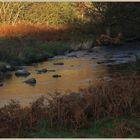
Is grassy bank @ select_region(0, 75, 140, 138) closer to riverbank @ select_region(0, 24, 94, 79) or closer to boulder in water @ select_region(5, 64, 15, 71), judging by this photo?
riverbank @ select_region(0, 24, 94, 79)

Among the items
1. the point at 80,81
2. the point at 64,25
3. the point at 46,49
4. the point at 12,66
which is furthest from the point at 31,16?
the point at 80,81

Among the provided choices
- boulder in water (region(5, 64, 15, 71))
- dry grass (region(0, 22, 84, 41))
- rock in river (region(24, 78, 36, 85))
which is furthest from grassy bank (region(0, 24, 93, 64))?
rock in river (region(24, 78, 36, 85))

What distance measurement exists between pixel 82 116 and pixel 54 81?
643cm

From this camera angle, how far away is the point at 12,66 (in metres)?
17.6

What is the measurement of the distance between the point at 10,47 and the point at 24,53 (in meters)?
0.64

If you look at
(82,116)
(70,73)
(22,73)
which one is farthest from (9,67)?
(82,116)

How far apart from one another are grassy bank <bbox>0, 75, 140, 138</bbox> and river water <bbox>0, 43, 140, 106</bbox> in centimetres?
166

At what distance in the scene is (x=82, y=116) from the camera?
7469 millimetres

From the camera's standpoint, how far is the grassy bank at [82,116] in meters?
7.09

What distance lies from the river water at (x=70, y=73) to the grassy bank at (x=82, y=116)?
166cm

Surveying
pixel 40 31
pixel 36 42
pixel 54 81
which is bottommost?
pixel 54 81

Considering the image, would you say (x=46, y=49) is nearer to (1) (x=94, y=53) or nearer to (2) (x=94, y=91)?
(1) (x=94, y=53)

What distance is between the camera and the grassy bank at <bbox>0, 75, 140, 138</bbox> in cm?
709

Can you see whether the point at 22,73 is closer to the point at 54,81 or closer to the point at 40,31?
the point at 54,81
